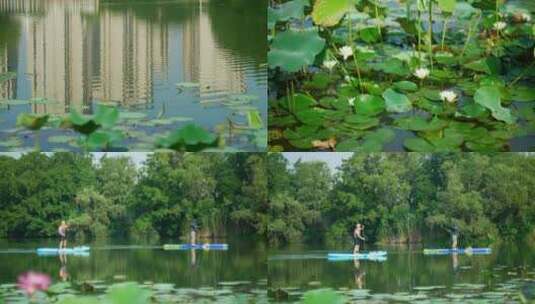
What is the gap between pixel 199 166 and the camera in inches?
191

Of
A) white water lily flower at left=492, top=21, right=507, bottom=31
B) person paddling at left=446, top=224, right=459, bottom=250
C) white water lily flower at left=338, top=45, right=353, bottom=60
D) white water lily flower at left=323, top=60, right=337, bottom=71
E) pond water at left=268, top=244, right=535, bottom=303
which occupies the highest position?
white water lily flower at left=492, top=21, right=507, bottom=31

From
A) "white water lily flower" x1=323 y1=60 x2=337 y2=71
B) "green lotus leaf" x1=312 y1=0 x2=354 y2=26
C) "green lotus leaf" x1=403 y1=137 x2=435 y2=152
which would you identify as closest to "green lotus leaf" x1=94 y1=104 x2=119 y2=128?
"green lotus leaf" x1=312 y1=0 x2=354 y2=26

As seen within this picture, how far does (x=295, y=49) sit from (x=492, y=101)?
0.92 meters

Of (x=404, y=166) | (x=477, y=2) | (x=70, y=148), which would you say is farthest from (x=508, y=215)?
(x=70, y=148)

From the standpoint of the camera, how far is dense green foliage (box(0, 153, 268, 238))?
4766 mm

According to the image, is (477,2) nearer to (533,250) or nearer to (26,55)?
(533,250)

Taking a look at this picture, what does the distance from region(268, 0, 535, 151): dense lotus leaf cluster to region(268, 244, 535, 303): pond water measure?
0.54 meters

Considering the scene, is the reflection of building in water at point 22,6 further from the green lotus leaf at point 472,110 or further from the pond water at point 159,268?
the green lotus leaf at point 472,110

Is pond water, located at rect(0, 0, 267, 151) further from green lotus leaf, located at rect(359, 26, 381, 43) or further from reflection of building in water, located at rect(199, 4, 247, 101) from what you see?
green lotus leaf, located at rect(359, 26, 381, 43)

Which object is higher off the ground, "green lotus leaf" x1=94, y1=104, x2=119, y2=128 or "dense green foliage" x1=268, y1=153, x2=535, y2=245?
"green lotus leaf" x1=94, y1=104, x2=119, y2=128

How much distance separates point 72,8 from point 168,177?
92cm

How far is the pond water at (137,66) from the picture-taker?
4.61 m

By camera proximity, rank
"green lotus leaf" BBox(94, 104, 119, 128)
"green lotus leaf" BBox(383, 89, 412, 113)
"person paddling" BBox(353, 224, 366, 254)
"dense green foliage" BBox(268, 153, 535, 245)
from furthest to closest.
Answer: "person paddling" BBox(353, 224, 366, 254) → "dense green foliage" BBox(268, 153, 535, 245) → "green lotus leaf" BBox(383, 89, 412, 113) → "green lotus leaf" BBox(94, 104, 119, 128)

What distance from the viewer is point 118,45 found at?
4766 mm
